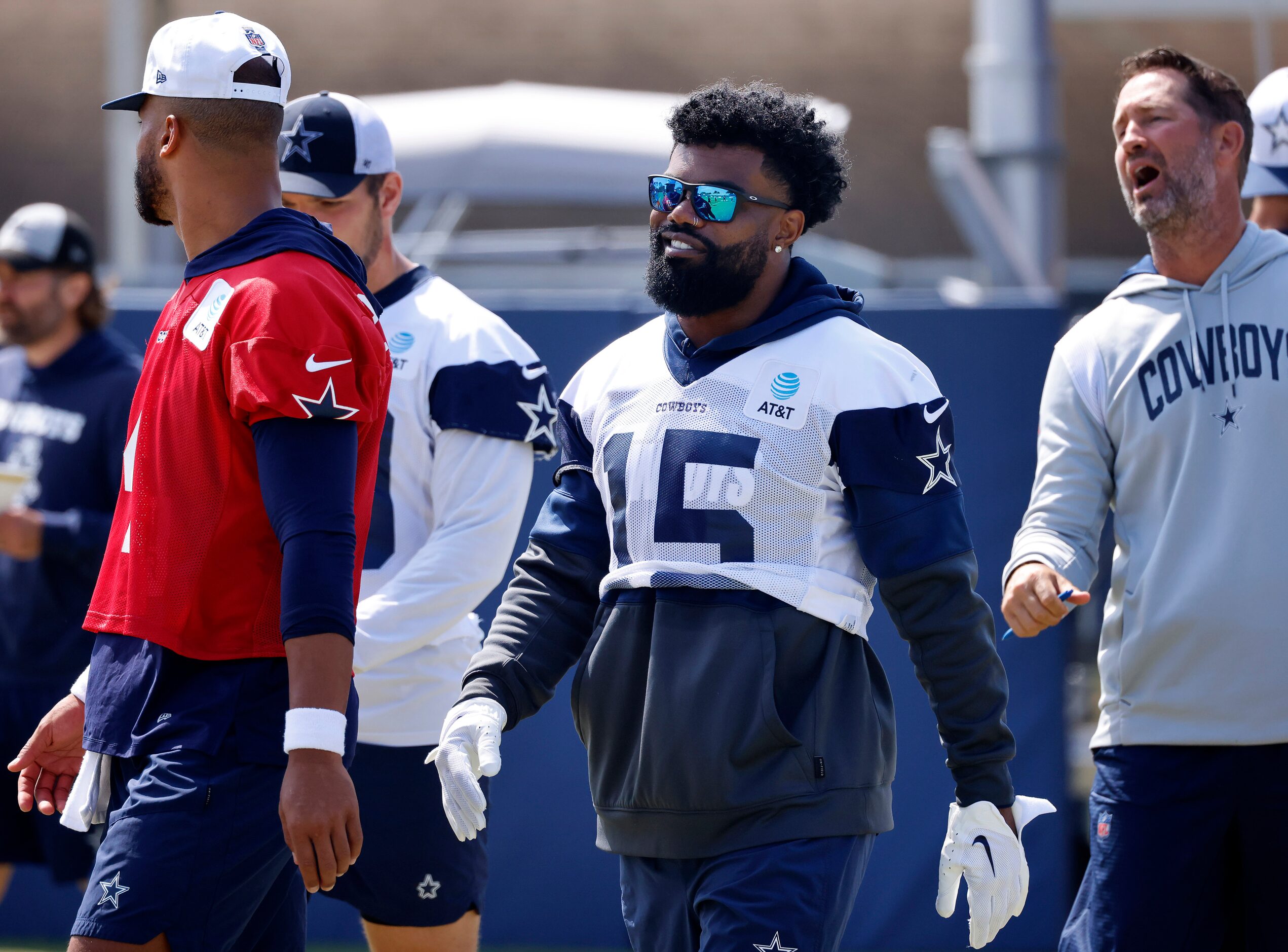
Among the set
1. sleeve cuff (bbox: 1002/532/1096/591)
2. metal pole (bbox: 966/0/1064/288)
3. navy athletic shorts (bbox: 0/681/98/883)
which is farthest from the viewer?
metal pole (bbox: 966/0/1064/288)

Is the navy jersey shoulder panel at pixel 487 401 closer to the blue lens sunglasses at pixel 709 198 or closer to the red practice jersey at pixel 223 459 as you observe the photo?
the blue lens sunglasses at pixel 709 198

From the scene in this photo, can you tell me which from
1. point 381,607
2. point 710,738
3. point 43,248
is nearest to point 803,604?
point 710,738

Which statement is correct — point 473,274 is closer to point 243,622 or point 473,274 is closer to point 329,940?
point 329,940

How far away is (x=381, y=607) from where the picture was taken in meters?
3.50

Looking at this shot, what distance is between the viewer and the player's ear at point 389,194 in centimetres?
390

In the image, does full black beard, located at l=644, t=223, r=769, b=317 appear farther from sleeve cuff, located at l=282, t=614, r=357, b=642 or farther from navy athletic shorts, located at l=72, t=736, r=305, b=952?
navy athletic shorts, located at l=72, t=736, r=305, b=952

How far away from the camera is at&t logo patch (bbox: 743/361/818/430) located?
278 centimetres

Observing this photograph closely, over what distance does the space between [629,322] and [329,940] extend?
2538 mm

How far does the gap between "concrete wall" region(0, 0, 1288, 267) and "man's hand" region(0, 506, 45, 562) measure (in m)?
13.1

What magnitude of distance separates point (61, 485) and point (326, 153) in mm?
1998

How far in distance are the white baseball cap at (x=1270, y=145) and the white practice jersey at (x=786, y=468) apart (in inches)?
61.1

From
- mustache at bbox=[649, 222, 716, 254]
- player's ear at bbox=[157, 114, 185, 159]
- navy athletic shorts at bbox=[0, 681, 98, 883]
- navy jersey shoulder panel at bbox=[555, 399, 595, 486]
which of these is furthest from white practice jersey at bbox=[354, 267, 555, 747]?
navy athletic shorts at bbox=[0, 681, 98, 883]

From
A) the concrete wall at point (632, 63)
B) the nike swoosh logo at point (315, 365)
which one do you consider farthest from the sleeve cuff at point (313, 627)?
the concrete wall at point (632, 63)

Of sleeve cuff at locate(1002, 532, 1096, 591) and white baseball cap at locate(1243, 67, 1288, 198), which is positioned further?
white baseball cap at locate(1243, 67, 1288, 198)
